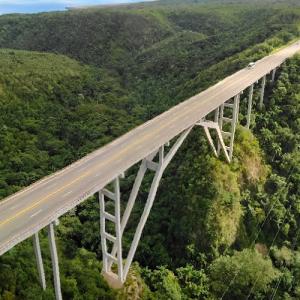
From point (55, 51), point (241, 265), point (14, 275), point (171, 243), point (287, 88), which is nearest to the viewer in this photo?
point (14, 275)

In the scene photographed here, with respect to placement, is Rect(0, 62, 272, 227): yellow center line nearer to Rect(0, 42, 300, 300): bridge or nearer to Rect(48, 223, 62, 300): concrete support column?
Rect(0, 42, 300, 300): bridge

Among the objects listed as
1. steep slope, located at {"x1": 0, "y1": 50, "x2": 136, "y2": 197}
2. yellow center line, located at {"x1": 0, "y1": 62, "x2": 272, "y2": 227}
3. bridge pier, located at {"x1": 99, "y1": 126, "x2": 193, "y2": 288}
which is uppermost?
yellow center line, located at {"x1": 0, "y1": 62, "x2": 272, "y2": 227}

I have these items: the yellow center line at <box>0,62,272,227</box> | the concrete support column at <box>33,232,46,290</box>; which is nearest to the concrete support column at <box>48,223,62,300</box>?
the concrete support column at <box>33,232,46,290</box>

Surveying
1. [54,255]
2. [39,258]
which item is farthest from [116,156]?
[39,258]

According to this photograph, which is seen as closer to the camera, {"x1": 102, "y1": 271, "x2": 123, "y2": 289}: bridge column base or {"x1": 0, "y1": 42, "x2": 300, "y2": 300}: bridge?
{"x1": 0, "y1": 42, "x2": 300, "y2": 300}: bridge

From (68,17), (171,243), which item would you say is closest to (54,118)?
(171,243)

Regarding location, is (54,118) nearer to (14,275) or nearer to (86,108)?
(86,108)

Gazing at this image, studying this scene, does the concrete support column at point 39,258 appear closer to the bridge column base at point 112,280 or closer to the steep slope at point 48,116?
the bridge column base at point 112,280
